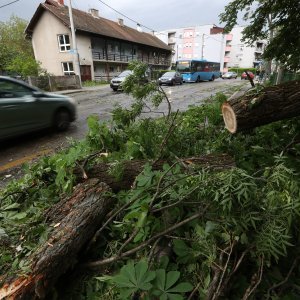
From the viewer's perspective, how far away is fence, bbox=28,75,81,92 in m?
19.4

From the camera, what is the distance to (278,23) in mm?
6551

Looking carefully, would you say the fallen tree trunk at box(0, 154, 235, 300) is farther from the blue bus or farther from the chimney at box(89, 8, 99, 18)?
the chimney at box(89, 8, 99, 18)

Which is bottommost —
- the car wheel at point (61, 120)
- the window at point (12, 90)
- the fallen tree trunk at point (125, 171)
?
the car wheel at point (61, 120)

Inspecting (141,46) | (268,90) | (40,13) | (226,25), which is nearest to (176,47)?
(141,46)

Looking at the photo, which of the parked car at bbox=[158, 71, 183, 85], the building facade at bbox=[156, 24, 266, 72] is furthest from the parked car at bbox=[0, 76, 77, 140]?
the building facade at bbox=[156, 24, 266, 72]

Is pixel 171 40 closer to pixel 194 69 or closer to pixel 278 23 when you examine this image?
pixel 194 69

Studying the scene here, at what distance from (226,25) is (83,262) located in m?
8.37

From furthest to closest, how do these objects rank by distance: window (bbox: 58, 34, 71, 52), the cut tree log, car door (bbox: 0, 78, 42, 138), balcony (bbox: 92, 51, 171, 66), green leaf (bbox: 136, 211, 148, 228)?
balcony (bbox: 92, 51, 171, 66) < window (bbox: 58, 34, 71, 52) < car door (bbox: 0, 78, 42, 138) < the cut tree log < green leaf (bbox: 136, 211, 148, 228)

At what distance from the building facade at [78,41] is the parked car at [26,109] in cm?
2084

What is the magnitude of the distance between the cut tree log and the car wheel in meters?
4.88

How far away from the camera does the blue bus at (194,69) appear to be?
29.2 meters

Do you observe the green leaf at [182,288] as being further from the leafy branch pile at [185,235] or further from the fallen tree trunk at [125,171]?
the fallen tree trunk at [125,171]

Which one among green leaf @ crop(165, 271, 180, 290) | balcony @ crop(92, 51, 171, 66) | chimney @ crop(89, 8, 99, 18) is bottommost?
green leaf @ crop(165, 271, 180, 290)

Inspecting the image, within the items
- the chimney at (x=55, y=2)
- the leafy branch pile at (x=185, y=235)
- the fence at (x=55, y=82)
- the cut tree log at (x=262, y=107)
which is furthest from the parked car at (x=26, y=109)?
the chimney at (x=55, y=2)
